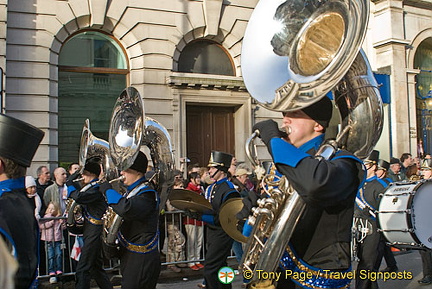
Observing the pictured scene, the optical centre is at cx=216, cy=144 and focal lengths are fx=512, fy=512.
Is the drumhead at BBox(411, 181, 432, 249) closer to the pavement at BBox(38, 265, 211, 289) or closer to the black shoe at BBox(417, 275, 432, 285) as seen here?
the black shoe at BBox(417, 275, 432, 285)

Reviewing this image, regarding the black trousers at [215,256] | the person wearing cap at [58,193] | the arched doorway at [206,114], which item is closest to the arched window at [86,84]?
the arched doorway at [206,114]

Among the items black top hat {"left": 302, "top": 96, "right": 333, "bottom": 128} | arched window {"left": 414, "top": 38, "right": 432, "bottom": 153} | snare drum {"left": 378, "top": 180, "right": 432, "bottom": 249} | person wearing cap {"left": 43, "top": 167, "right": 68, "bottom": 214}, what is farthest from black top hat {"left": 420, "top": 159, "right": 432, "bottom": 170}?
arched window {"left": 414, "top": 38, "right": 432, "bottom": 153}

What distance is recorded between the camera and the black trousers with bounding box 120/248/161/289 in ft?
14.9

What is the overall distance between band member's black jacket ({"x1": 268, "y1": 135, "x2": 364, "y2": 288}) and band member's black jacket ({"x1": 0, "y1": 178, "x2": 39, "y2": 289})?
145 centimetres

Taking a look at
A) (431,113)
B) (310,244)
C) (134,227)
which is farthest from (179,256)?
(431,113)

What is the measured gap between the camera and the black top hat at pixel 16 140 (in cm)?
297

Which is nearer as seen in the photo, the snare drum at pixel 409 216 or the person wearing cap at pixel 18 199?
the person wearing cap at pixel 18 199

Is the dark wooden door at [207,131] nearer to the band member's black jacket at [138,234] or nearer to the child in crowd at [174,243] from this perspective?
the child in crowd at [174,243]

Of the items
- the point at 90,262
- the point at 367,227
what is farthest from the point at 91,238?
the point at 367,227

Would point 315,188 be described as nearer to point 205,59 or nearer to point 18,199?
point 18,199

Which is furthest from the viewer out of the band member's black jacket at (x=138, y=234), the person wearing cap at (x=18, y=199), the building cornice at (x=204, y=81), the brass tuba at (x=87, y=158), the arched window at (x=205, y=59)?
the arched window at (x=205, y=59)

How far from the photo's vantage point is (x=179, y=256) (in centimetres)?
838

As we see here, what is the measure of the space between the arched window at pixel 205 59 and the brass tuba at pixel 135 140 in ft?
27.7

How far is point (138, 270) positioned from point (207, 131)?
953 centimetres
